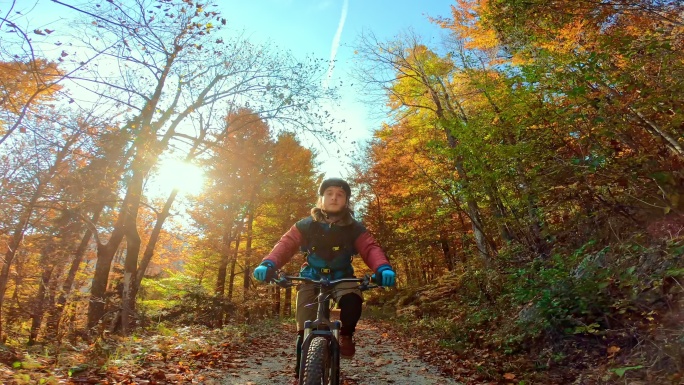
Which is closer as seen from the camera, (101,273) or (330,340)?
(330,340)

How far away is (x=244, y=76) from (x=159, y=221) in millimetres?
5175

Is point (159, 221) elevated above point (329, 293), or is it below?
above

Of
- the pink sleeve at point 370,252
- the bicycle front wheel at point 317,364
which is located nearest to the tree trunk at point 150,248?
the pink sleeve at point 370,252

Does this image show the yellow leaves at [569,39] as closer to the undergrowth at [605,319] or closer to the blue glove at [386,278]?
the undergrowth at [605,319]

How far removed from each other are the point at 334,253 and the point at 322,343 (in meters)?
0.90

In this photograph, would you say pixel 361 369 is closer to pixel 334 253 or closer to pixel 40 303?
pixel 334 253

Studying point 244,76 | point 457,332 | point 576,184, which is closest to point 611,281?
point 576,184

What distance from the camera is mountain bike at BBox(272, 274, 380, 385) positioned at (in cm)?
A: 261

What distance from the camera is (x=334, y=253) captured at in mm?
3463

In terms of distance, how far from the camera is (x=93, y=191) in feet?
30.9

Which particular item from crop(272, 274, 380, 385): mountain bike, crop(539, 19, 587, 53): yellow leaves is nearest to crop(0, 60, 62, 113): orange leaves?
crop(272, 274, 380, 385): mountain bike

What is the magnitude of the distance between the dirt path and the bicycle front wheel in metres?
2.58

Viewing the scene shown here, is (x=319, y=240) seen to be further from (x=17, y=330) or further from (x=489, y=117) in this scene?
(x=17, y=330)

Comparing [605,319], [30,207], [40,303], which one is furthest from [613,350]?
[40,303]
